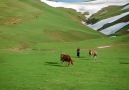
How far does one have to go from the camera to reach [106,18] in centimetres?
14025

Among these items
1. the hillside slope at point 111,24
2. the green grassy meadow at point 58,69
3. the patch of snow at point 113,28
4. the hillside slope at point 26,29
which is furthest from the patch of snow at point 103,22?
the green grassy meadow at point 58,69

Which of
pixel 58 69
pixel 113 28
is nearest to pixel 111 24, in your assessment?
pixel 113 28

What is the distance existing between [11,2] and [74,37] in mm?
28795

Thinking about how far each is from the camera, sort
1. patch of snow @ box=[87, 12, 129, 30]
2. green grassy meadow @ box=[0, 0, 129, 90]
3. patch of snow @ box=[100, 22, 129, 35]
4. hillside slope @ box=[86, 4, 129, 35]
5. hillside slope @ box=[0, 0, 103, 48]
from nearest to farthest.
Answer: green grassy meadow @ box=[0, 0, 129, 90] → hillside slope @ box=[0, 0, 103, 48] → hillside slope @ box=[86, 4, 129, 35] → patch of snow @ box=[100, 22, 129, 35] → patch of snow @ box=[87, 12, 129, 30]

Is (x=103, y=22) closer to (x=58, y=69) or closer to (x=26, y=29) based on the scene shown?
(x=26, y=29)

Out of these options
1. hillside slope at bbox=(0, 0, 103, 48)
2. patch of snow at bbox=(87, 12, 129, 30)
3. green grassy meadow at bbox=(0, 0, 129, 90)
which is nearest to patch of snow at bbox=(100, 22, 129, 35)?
patch of snow at bbox=(87, 12, 129, 30)

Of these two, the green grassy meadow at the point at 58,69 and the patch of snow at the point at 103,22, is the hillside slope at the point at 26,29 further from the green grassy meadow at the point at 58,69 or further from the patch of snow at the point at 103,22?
the patch of snow at the point at 103,22

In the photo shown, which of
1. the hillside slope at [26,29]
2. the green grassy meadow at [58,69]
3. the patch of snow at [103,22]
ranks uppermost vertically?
the patch of snow at [103,22]

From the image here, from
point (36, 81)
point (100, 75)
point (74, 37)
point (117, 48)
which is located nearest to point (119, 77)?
point (100, 75)

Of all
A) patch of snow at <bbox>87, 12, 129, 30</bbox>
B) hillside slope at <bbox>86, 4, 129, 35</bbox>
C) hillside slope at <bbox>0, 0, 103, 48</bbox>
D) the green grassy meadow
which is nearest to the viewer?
the green grassy meadow

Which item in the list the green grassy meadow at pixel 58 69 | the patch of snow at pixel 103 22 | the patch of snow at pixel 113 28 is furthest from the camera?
the patch of snow at pixel 103 22

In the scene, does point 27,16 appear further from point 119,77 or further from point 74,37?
point 119,77

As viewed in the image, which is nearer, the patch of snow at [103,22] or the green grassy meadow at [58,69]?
the green grassy meadow at [58,69]

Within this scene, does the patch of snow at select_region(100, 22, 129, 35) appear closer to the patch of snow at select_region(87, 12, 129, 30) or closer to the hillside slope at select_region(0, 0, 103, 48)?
the patch of snow at select_region(87, 12, 129, 30)
